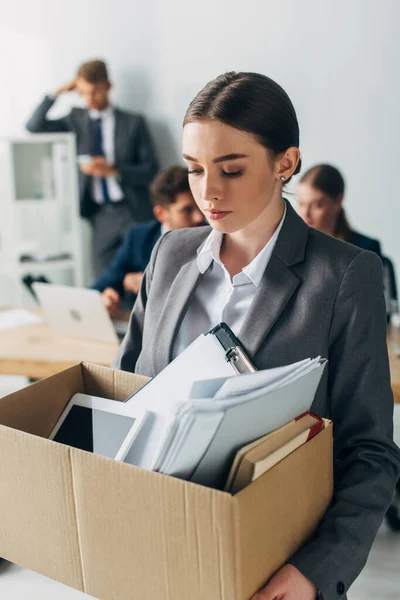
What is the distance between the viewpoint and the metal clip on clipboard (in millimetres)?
1016

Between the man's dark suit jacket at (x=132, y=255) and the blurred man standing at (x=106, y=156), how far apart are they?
1849mm

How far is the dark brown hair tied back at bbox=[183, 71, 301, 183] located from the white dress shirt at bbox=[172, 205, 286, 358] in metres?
0.17

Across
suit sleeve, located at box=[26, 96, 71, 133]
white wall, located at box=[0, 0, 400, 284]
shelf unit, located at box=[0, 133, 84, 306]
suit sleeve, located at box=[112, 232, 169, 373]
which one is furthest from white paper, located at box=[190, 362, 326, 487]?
suit sleeve, located at box=[26, 96, 71, 133]

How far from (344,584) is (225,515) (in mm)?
326

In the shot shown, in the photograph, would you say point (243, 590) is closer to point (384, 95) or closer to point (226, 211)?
point (226, 211)

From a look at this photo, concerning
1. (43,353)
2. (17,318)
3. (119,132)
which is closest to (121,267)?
(17,318)

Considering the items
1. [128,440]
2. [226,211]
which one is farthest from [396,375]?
[128,440]

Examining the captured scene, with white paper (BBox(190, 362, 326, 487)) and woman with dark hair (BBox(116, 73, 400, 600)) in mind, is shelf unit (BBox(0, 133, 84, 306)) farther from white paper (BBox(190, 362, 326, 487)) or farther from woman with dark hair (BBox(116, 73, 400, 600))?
white paper (BBox(190, 362, 326, 487))

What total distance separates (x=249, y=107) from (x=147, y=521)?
25.6 inches

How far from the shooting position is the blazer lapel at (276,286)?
1.11m

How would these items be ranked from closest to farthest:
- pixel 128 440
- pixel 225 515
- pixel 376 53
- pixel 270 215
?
pixel 225 515 → pixel 128 440 → pixel 270 215 → pixel 376 53

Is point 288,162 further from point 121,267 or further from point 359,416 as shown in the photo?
point 121,267

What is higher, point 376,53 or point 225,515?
point 376,53

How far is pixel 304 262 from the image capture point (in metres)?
1.14
